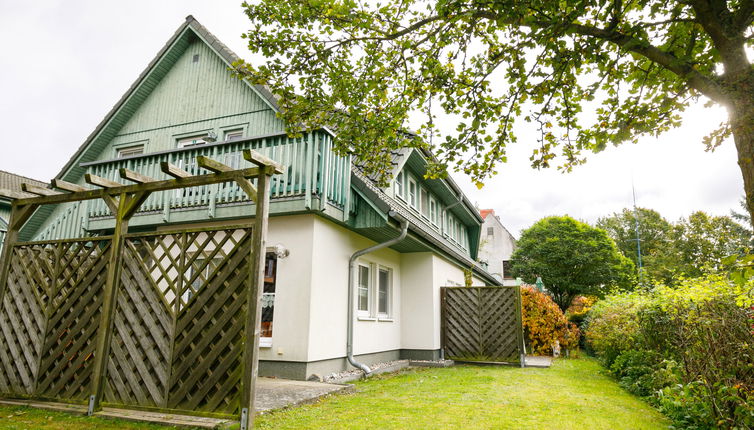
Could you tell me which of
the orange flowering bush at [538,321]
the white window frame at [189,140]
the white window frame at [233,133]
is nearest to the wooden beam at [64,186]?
the white window frame at [233,133]

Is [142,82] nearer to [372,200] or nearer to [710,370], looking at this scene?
[372,200]

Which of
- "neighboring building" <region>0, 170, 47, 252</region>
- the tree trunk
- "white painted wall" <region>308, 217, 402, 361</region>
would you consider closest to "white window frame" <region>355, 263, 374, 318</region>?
"white painted wall" <region>308, 217, 402, 361</region>

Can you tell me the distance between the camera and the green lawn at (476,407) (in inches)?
205

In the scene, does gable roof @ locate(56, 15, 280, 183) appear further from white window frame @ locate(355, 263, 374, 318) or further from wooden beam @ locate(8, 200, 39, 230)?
white window frame @ locate(355, 263, 374, 318)

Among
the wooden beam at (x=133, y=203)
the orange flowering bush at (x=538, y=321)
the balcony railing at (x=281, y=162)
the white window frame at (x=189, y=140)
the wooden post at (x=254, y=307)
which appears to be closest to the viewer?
the wooden post at (x=254, y=307)

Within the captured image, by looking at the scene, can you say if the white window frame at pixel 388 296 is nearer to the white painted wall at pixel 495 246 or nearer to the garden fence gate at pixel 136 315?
the garden fence gate at pixel 136 315

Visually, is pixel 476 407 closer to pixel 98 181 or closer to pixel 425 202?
pixel 98 181

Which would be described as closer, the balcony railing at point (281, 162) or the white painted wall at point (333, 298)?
the balcony railing at point (281, 162)

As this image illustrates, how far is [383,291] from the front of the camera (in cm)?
1170

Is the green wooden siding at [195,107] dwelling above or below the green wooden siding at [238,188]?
above

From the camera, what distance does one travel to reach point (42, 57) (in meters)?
18.6

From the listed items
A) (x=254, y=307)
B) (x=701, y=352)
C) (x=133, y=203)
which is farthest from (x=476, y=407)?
(x=133, y=203)

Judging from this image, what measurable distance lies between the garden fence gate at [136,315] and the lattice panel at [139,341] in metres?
0.01

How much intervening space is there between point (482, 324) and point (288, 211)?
6.78 metres
